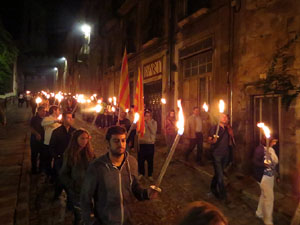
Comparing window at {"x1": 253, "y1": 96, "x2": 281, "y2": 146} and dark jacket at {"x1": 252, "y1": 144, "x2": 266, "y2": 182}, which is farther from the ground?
window at {"x1": 253, "y1": 96, "x2": 281, "y2": 146}

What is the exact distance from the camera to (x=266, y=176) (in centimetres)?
459

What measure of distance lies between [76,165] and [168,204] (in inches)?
101

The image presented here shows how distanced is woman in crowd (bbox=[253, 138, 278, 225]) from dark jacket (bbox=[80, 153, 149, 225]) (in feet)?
9.51

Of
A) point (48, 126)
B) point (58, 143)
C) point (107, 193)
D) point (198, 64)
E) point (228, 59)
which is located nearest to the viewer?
point (107, 193)

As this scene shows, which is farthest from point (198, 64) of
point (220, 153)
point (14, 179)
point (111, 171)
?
point (111, 171)

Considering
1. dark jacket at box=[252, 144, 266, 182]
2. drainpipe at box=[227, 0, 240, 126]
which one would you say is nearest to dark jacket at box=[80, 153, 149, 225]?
dark jacket at box=[252, 144, 266, 182]

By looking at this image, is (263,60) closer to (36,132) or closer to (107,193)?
(107,193)

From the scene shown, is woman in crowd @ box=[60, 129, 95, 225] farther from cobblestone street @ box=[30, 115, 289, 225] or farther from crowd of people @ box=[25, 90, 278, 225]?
cobblestone street @ box=[30, 115, 289, 225]

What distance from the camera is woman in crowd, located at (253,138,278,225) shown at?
4.50 m

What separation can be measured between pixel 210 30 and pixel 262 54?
9.72ft

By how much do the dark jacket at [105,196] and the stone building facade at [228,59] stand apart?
513 centimetres

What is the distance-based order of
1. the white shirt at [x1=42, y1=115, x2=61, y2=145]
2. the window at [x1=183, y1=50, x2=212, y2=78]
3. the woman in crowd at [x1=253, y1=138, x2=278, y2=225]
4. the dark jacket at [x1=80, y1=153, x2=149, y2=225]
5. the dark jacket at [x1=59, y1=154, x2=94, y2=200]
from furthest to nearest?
the window at [x1=183, y1=50, x2=212, y2=78] < the white shirt at [x1=42, y1=115, x2=61, y2=145] < the woman in crowd at [x1=253, y1=138, x2=278, y2=225] < the dark jacket at [x1=59, y1=154, x2=94, y2=200] < the dark jacket at [x1=80, y1=153, x2=149, y2=225]

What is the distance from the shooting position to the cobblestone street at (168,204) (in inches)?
186

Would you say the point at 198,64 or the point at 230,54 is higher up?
the point at 198,64
